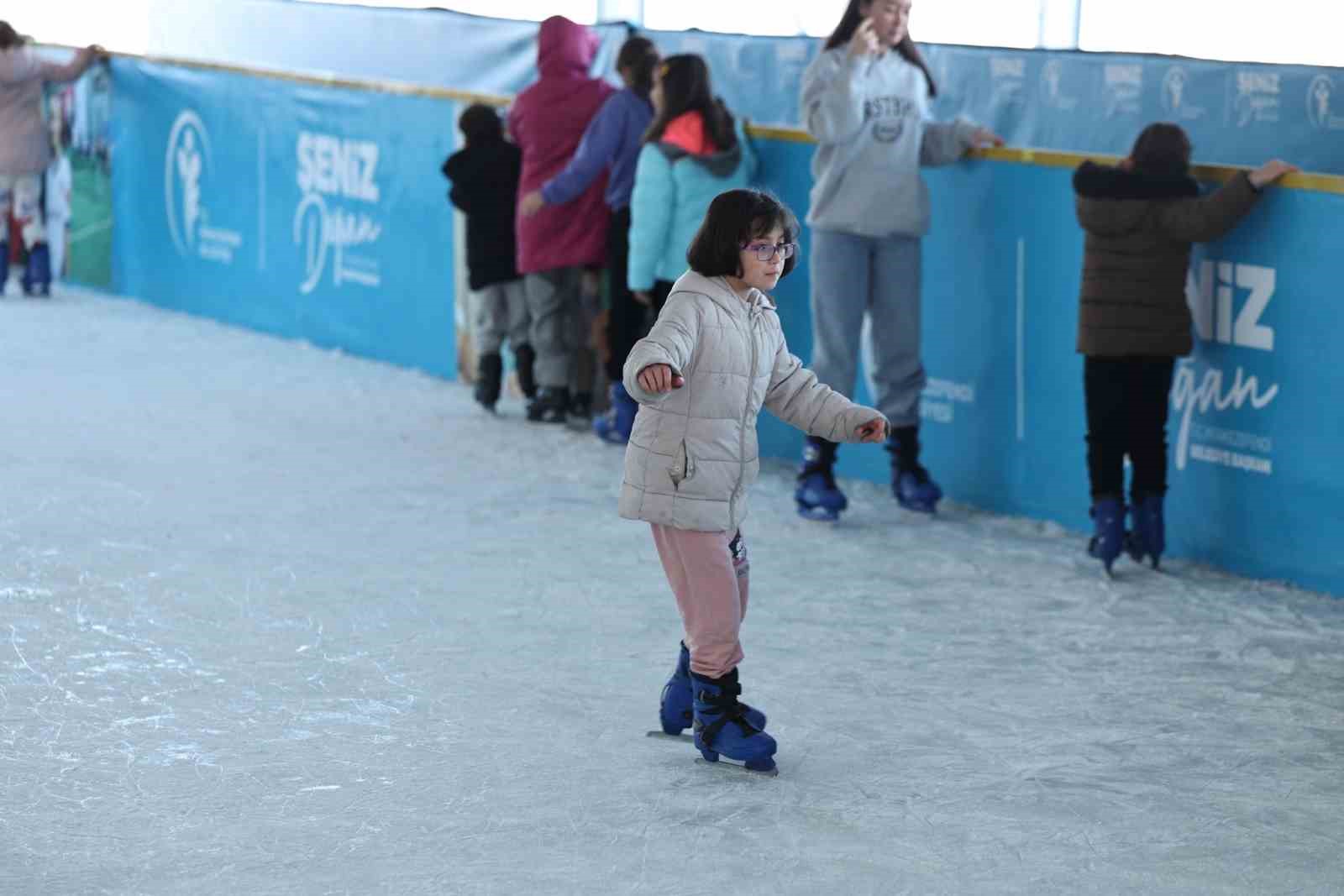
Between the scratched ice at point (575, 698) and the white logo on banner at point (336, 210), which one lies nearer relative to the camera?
the scratched ice at point (575, 698)

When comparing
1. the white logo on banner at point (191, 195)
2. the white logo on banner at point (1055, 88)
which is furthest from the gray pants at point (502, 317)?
the white logo on banner at point (191, 195)

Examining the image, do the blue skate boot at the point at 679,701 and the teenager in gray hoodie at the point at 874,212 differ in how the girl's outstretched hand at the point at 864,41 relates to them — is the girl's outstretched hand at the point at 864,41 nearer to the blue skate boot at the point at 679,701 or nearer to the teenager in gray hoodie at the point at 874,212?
the teenager in gray hoodie at the point at 874,212

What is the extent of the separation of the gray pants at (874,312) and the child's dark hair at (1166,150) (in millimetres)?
1014

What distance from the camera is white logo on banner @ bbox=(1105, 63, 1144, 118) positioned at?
255 inches

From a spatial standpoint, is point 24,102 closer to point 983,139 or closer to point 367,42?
point 367,42

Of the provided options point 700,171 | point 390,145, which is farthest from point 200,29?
point 700,171

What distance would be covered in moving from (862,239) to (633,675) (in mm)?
2213

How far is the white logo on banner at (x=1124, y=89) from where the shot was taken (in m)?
6.48

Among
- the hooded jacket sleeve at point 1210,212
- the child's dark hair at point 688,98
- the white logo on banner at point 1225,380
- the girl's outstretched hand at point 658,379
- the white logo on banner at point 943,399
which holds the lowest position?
the white logo on banner at point 943,399

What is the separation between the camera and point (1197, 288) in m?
6.01

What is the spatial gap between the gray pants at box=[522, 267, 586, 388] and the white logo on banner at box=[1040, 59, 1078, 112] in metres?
2.15

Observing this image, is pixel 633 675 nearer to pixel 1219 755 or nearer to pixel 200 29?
pixel 1219 755

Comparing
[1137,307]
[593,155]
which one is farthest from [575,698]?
[593,155]

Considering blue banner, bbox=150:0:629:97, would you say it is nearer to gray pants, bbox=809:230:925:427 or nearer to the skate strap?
gray pants, bbox=809:230:925:427
